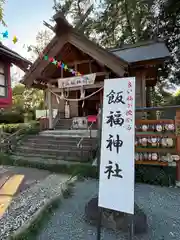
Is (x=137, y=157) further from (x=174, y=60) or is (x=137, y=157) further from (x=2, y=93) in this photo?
(x=174, y=60)

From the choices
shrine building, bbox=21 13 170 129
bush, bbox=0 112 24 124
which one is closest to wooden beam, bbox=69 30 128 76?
shrine building, bbox=21 13 170 129

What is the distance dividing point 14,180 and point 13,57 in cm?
425

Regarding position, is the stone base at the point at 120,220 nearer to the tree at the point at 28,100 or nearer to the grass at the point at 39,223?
the grass at the point at 39,223

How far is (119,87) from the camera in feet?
7.99

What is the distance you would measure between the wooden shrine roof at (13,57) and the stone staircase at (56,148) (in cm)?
→ 323

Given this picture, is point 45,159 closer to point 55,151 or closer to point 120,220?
point 55,151

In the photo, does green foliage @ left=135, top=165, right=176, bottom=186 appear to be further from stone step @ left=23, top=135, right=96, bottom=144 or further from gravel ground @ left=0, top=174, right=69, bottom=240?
stone step @ left=23, top=135, right=96, bottom=144

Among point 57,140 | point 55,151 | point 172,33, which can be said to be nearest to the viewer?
point 55,151

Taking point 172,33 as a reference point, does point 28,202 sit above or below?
below

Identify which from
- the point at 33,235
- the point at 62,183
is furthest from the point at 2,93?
the point at 33,235

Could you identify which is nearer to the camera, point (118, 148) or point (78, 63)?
Answer: point (118, 148)

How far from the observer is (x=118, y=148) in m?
2.23

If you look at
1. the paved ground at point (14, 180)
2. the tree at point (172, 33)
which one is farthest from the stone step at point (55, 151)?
the tree at point (172, 33)

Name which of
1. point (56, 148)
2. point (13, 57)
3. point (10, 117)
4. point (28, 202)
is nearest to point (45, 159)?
point (56, 148)
